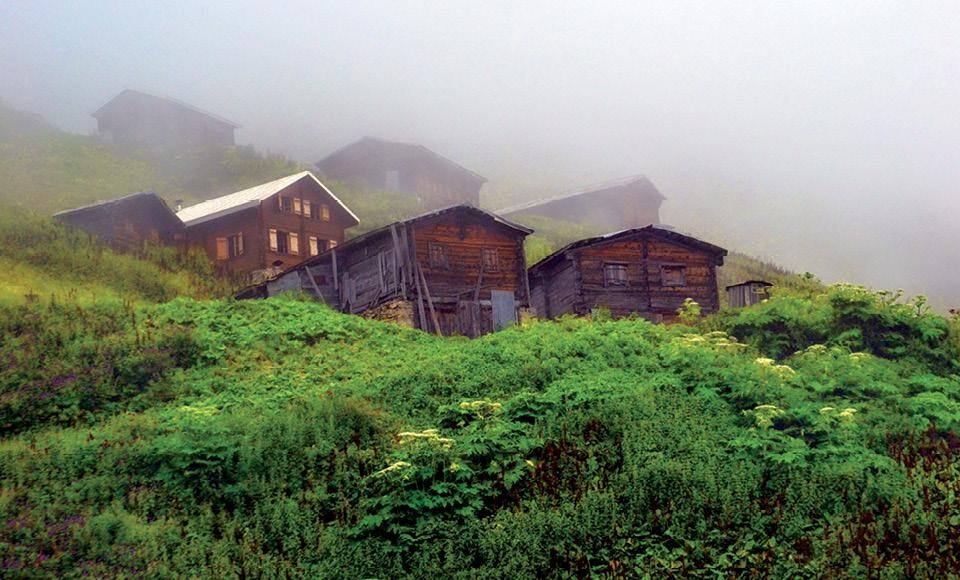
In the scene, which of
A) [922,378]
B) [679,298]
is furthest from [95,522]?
[679,298]

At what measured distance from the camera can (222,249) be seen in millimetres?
50656

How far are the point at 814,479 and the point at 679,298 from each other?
2532cm

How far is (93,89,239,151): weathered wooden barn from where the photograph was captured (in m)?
80.9

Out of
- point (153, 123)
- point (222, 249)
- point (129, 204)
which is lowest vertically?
point (222, 249)

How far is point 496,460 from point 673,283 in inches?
1010

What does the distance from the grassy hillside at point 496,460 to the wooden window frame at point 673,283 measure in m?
15.5

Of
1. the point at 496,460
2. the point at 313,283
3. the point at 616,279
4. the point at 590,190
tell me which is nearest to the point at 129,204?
the point at 313,283

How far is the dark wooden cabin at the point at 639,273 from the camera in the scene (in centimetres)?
3688

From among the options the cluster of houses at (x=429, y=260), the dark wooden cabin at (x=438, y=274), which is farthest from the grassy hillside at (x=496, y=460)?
the cluster of houses at (x=429, y=260)

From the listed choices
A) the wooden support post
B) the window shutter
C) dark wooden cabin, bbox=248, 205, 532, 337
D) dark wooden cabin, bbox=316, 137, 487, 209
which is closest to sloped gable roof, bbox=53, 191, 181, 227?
the window shutter

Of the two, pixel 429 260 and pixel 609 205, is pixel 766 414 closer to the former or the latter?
pixel 429 260

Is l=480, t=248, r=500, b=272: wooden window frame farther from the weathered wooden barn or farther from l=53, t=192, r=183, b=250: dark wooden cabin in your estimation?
the weathered wooden barn

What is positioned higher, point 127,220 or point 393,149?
point 393,149

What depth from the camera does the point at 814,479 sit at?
41.3 ft
